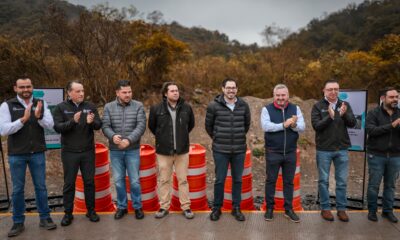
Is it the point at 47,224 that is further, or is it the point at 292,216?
the point at 292,216

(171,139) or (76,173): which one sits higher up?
(171,139)

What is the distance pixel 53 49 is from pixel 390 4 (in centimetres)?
3602

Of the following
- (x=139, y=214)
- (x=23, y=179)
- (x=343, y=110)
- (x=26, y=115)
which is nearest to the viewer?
(x=26, y=115)

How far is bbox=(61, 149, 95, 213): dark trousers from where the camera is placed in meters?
5.03

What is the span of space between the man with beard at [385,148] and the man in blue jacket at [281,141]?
1.16 m

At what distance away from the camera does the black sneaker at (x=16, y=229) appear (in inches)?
190

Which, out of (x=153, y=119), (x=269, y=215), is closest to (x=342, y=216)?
(x=269, y=215)

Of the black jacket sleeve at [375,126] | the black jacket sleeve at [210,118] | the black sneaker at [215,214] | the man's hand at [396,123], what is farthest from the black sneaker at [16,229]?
the man's hand at [396,123]

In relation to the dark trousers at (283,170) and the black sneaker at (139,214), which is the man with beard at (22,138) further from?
the dark trousers at (283,170)

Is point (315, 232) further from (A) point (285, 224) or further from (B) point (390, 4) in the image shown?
(B) point (390, 4)

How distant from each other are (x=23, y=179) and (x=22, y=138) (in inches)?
25.4

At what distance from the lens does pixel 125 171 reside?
212 inches

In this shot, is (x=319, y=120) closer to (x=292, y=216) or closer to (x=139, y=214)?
(x=292, y=216)

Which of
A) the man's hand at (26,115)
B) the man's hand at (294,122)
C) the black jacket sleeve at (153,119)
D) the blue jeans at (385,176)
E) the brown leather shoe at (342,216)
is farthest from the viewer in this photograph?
the black jacket sleeve at (153,119)
